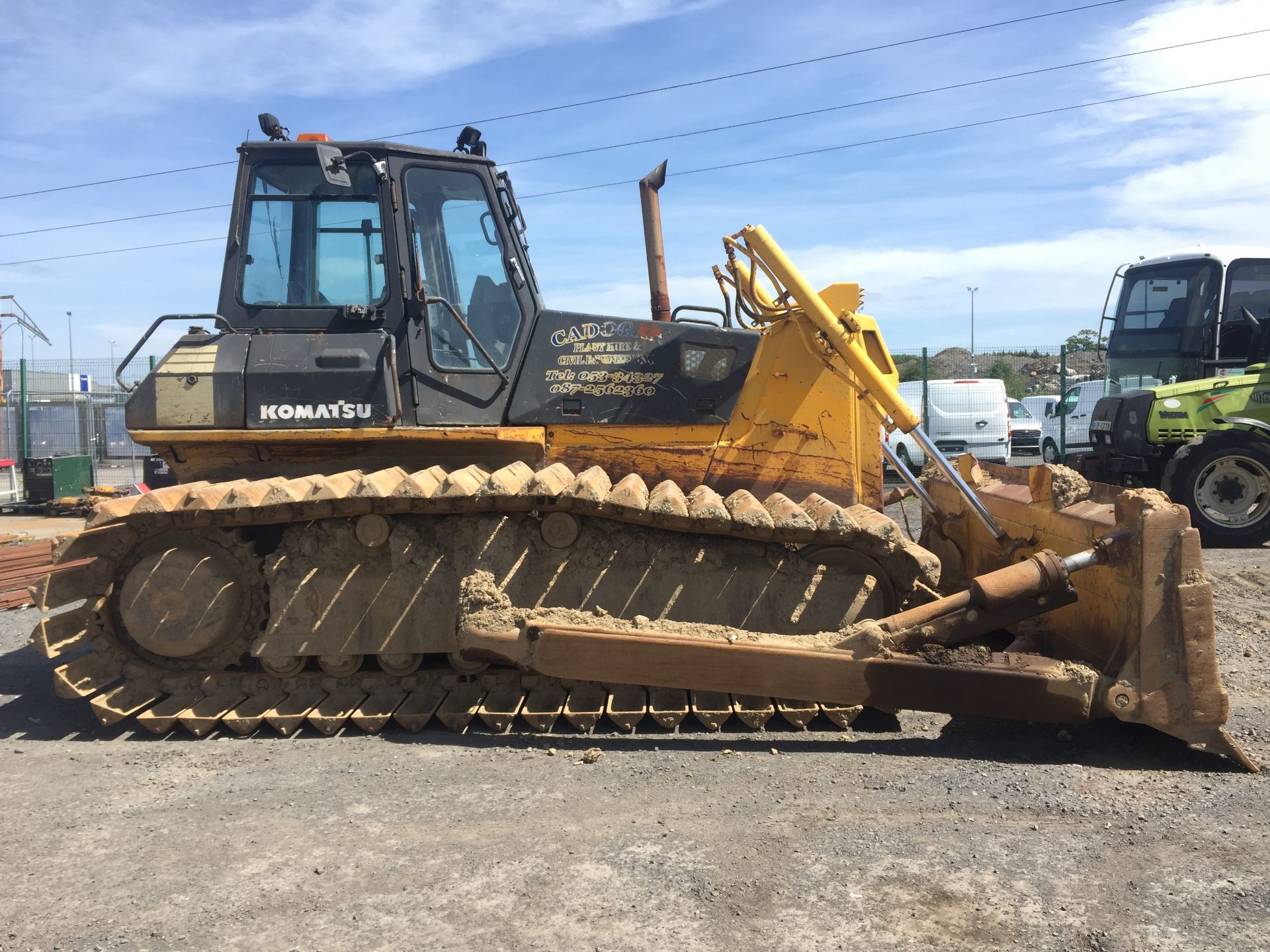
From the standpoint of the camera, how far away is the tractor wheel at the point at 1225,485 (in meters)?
11.7

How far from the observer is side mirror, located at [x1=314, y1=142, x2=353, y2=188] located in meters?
5.20

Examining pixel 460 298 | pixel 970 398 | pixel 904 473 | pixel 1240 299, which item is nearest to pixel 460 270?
pixel 460 298

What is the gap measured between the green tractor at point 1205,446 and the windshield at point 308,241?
10.0 meters

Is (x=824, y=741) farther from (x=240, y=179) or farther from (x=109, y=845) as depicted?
(x=240, y=179)

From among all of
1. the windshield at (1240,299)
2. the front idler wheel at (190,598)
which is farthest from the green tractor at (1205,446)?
the front idler wheel at (190,598)

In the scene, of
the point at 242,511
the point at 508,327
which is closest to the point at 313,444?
the point at 242,511

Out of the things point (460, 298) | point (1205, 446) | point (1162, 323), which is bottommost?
point (1205, 446)

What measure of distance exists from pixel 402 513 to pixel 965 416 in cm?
1608

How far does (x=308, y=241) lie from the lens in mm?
5844

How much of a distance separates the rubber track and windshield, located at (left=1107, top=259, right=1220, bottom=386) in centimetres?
1230

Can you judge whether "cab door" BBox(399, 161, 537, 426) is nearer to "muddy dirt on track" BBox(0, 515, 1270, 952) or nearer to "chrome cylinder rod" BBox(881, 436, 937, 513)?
"muddy dirt on track" BBox(0, 515, 1270, 952)

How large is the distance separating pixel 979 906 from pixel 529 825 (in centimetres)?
168

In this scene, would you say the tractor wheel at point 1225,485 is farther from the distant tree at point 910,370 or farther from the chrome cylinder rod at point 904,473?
the distant tree at point 910,370

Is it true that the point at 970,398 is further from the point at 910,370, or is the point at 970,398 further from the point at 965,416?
the point at 910,370
